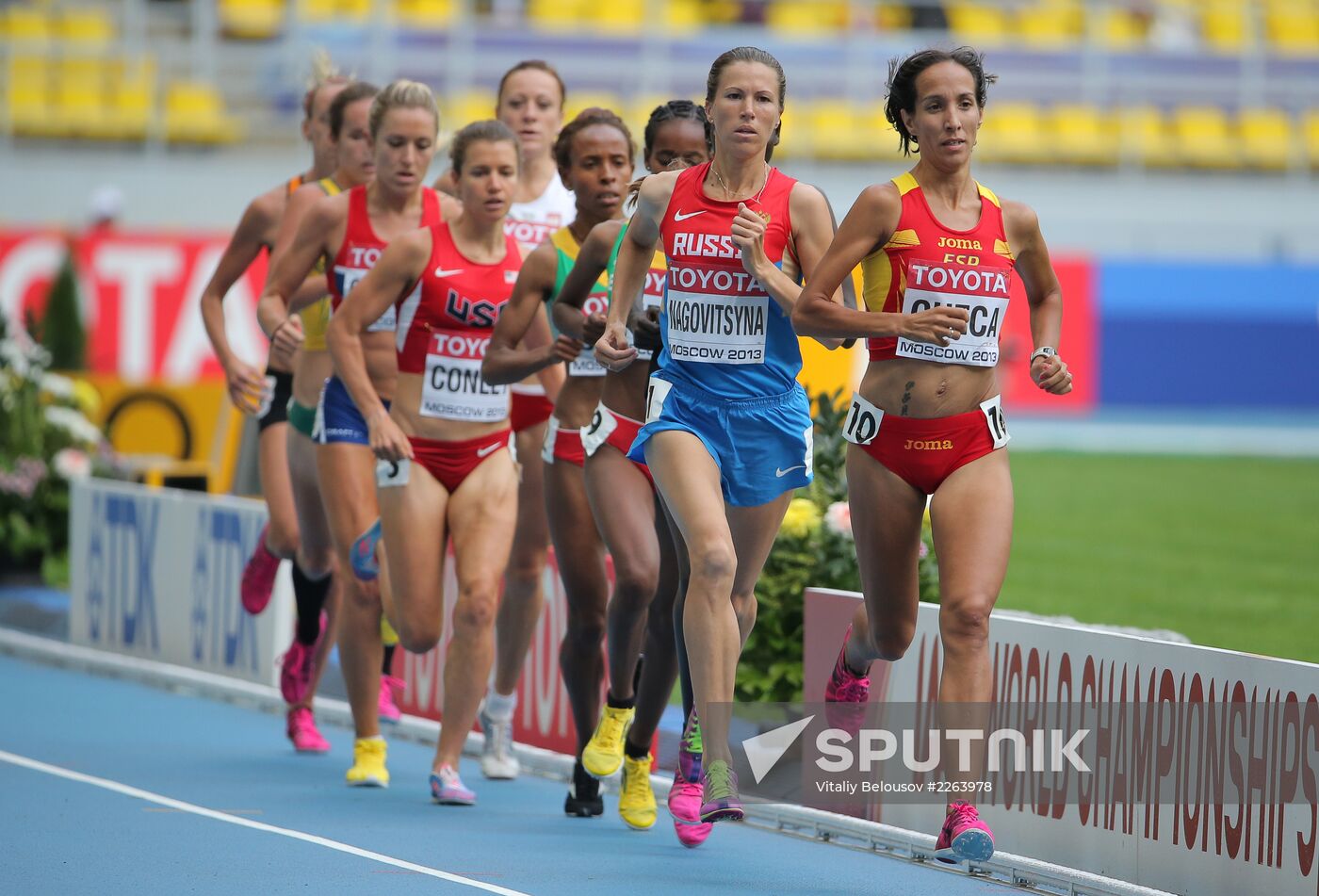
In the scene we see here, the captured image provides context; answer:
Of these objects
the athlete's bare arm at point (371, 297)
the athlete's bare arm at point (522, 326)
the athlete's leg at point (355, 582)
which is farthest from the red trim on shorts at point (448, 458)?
the athlete's leg at point (355, 582)

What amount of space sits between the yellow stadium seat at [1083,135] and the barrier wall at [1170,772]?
72.5 feet

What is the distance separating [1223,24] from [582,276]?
25566 mm

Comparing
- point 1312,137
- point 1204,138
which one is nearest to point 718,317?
point 1204,138

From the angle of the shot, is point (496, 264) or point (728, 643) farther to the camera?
point (496, 264)

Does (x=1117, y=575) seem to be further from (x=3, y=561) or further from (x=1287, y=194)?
(x=1287, y=194)

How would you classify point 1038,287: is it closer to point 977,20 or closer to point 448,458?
point 448,458

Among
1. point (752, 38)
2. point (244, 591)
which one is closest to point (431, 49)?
point (752, 38)

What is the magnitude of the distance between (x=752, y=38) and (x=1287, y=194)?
775cm

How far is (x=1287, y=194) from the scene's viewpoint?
2719cm

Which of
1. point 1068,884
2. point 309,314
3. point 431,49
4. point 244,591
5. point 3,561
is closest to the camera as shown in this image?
point 1068,884

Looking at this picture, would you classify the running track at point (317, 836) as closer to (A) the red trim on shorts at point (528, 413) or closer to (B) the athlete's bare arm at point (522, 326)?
(A) the red trim on shorts at point (528, 413)

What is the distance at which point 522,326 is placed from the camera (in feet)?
22.9

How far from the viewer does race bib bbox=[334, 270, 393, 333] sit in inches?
305

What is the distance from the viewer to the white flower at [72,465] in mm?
12844
